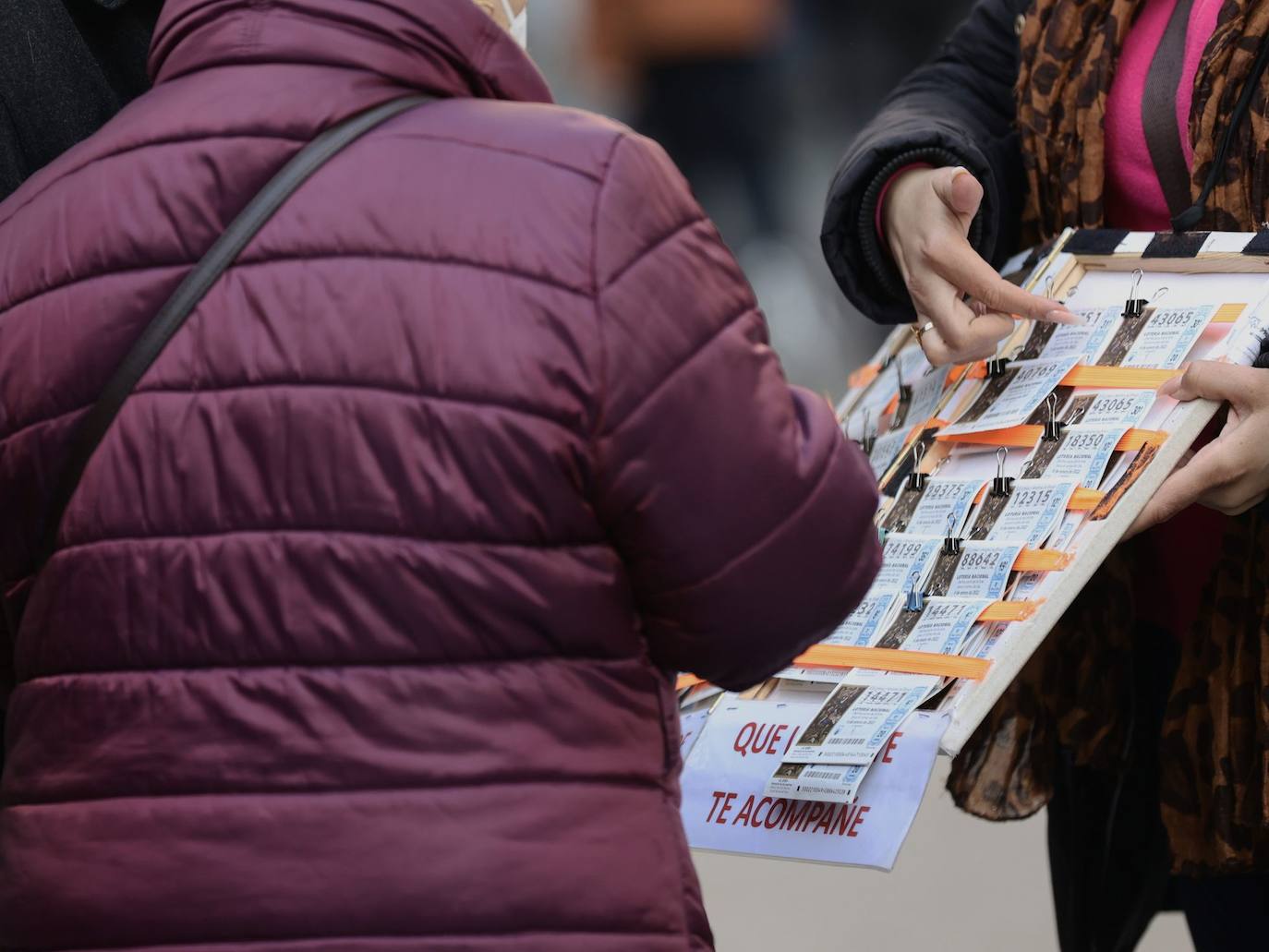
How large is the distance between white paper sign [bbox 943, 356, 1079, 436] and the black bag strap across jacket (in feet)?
2.39

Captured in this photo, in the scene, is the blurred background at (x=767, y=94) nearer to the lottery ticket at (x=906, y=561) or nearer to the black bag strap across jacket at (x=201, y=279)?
the lottery ticket at (x=906, y=561)

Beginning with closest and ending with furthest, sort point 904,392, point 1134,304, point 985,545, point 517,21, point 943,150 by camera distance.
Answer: point 517,21, point 985,545, point 1134,304, point 943,150, point 904,392

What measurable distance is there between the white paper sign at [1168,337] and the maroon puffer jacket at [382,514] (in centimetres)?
56

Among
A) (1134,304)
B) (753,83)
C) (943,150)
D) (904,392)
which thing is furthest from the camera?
(753,83)

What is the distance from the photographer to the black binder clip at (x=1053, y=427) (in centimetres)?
145

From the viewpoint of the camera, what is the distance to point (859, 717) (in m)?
1.32

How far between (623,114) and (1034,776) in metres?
2.92

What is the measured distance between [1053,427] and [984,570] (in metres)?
0.18

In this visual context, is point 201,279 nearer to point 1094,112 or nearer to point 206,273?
point 206,273

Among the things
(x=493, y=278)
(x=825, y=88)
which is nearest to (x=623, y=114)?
(x=825, y=88)

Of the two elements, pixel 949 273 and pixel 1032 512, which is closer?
pixel 1032 512

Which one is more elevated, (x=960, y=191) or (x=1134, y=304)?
(x=960, y=191)

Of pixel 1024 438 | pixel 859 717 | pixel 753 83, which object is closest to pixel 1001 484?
pixel 1024 438

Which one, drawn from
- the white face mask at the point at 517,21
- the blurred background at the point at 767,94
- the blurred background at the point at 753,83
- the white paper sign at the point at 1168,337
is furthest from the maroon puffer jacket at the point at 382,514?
the blurred background at the point at 753,83
